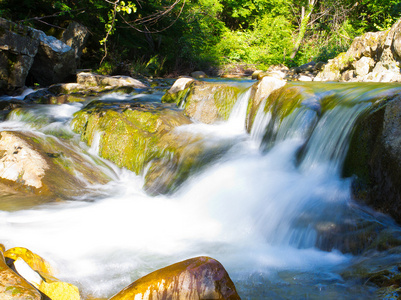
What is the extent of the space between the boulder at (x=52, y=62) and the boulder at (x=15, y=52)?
61 cm

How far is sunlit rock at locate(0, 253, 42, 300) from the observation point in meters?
2.18

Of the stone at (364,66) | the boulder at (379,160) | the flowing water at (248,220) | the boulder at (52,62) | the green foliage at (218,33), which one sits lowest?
the flowing water at (248,220)

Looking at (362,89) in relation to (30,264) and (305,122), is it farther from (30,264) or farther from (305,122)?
(30,264)

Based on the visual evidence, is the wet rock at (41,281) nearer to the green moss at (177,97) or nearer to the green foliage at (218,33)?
the green moss at (177,97)

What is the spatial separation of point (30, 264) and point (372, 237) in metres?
3.27

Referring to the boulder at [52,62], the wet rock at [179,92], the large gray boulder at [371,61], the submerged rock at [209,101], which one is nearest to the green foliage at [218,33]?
the boulder at [52,62]

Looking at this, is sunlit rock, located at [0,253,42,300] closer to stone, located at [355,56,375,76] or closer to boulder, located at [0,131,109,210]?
boulder, located at [0,131,109,210]

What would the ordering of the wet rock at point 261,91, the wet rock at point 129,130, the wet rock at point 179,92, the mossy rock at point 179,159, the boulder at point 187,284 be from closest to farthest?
the boulder at point 187,284 → the mossy rock at point 179,159 → the wet rock at point 129,130 → the wet rock at point 261,91 → the wet rock at point 179,92

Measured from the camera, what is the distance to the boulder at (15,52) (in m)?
10.0

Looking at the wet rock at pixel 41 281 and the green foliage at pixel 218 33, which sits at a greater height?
the green foliage at pixel 218 33

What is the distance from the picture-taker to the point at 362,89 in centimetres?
580

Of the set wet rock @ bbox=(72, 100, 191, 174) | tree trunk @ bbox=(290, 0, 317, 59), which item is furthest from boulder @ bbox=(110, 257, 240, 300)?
tree trunk @ bbox=(290, 0, 317, 59)

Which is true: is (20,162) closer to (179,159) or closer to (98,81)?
(179,159)

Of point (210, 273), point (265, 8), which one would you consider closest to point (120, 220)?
point (210, 273)
